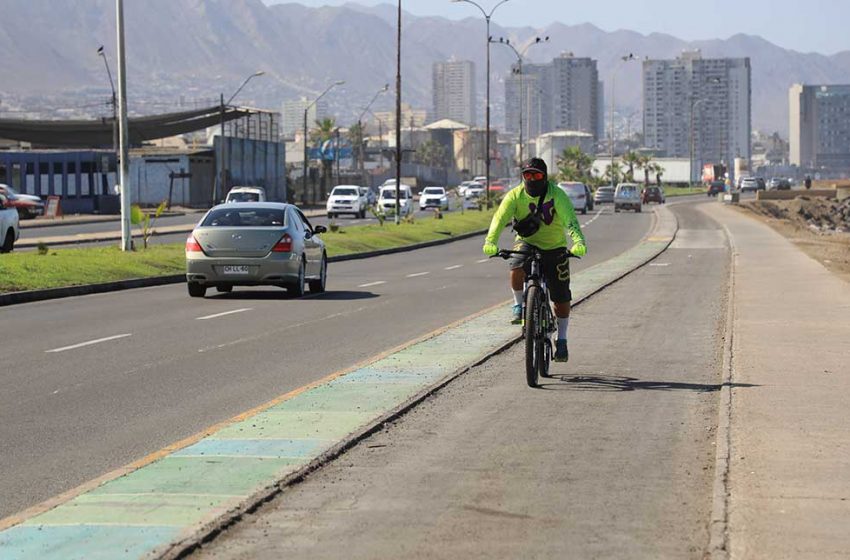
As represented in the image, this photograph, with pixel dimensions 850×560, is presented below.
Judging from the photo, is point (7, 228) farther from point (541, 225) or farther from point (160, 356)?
point (541, 225)

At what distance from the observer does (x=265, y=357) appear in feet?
52.6

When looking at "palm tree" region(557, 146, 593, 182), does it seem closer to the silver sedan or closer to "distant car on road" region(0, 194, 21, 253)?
"distant car on road" region(0, 194, 21, 253)

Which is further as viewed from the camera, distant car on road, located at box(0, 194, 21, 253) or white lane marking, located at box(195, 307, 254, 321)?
distant car on road, located at box(0, 194, 21, 253)

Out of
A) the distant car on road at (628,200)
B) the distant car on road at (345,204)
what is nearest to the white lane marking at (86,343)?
the distant car on road at (345,204)

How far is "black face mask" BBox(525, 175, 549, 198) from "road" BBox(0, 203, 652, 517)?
265 centimetres

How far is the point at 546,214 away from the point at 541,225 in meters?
0.10

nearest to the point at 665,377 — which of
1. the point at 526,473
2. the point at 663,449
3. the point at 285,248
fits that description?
the point at 663,449

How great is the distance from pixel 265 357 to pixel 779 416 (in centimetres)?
624

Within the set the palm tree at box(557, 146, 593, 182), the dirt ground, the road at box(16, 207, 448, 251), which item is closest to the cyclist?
the road at box(16, 207, 448, 251)

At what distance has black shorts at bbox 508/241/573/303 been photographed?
44.0 feet

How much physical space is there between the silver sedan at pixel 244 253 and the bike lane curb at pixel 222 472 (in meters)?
9.51

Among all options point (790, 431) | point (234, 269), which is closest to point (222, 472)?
point (790, 431)

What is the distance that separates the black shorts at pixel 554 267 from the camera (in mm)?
13398

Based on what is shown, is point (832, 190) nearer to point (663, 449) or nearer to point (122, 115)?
point (122, 115)
